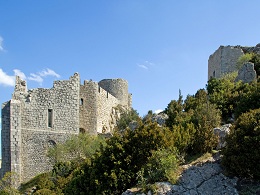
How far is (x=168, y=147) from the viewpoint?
13.6 m

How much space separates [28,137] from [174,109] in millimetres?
12545

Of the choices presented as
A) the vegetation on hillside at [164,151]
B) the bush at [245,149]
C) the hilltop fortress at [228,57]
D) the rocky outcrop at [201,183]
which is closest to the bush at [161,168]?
the vegetation on hillside at [164,151]

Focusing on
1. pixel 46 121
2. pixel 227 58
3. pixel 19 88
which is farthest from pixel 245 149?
pixel 19 88

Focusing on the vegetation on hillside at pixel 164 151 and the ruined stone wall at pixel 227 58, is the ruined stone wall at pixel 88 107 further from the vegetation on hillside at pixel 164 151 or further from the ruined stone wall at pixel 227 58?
the vegetation on hillside at pixel 164 151

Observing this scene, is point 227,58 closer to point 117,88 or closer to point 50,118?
point 117,88

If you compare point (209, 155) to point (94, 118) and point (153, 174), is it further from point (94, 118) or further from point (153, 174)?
point (94, 118)

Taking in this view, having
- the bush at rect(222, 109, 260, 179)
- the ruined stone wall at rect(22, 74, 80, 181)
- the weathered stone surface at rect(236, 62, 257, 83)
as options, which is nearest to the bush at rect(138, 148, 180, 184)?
the bush at rect(222, 109, 260, 179)

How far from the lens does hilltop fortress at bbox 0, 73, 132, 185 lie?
2783 cm

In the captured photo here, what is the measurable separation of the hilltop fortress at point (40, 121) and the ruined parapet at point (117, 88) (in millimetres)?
8039

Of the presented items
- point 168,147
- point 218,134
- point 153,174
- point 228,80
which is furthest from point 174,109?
Result: point 153,174

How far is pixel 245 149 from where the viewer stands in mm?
11703

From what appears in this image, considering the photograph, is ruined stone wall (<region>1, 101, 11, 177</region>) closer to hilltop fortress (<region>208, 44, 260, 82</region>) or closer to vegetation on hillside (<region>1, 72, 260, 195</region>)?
vegetation on hillside (<region>1, 72, 260, 195</region>)

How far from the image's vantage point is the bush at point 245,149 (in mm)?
11594

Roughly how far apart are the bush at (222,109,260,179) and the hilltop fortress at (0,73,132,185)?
62.5 ft
